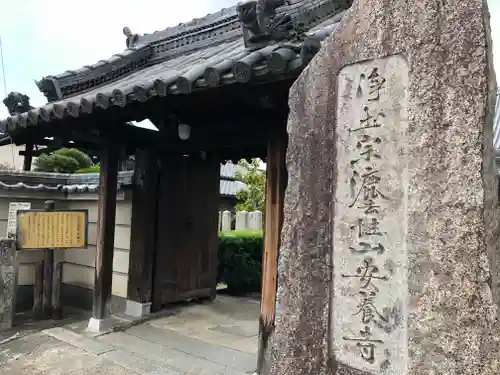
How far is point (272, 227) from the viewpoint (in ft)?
14.9

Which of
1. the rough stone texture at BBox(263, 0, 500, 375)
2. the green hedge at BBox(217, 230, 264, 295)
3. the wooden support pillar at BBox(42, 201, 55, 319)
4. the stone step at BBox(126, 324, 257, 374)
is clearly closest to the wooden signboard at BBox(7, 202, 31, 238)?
the wooden support pillar at BBox(42, 201, 55, 319)

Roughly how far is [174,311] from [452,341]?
5.54m

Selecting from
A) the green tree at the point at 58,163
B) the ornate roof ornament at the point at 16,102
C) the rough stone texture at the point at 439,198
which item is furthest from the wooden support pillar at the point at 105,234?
the green tree at the point at 58,163

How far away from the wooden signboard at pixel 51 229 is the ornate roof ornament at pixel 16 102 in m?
1.54

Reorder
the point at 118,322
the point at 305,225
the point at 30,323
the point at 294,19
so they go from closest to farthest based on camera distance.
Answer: the point at 305,225
the point at 294,19
the point at 118,322
the point at 30,323

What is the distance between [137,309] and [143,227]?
1.21 meters

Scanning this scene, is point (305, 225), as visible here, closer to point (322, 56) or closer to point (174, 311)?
point (322, 56)

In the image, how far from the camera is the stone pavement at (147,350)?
15.3 ft

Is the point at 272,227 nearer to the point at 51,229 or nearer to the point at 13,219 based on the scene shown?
the point at 51,229

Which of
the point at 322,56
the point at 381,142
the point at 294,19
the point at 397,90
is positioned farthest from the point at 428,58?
the point at 294,19

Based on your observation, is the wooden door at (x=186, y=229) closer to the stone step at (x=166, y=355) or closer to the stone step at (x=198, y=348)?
the stone step at (x=198, y=348)

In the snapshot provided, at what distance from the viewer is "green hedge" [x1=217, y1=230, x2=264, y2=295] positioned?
907 centimetres

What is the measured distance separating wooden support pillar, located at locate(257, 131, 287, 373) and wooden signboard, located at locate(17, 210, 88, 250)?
3.49m

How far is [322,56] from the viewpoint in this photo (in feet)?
8.33
